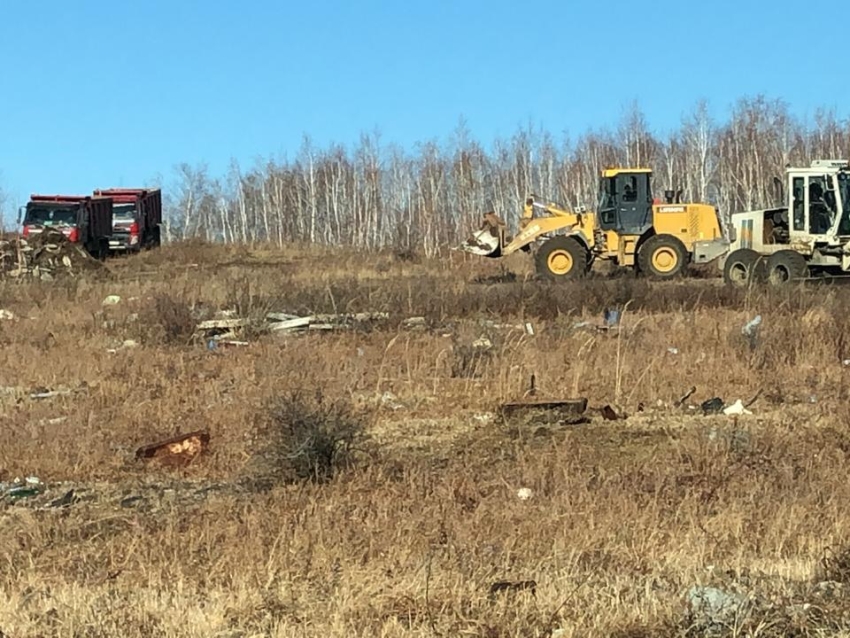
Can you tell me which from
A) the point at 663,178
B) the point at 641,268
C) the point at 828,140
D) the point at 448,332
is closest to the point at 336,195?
the point at 663,178

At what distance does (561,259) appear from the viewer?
22.1 meters

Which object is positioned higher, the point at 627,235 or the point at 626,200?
the point at 626,200

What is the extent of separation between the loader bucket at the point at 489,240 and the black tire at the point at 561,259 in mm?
1062

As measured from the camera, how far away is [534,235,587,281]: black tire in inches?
861

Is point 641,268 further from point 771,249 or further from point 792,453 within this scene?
point 792,453

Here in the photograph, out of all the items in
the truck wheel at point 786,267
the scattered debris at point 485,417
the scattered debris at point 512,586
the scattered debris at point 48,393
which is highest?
the truck wheel at point 786,267

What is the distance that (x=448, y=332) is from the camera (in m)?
13.4

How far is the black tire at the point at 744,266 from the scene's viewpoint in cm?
1895

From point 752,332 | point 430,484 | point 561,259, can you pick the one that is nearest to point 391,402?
point 430,484

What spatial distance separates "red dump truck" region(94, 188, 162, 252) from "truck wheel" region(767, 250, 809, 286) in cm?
2251

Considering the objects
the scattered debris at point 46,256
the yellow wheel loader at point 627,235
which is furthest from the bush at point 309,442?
the scattered debris at point 46,256

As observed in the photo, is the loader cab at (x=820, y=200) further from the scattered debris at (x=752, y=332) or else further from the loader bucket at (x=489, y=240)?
the scattered debris at (x=752, y=332)

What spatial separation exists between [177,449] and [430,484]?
2125mm

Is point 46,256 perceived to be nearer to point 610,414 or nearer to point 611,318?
point 611,318
